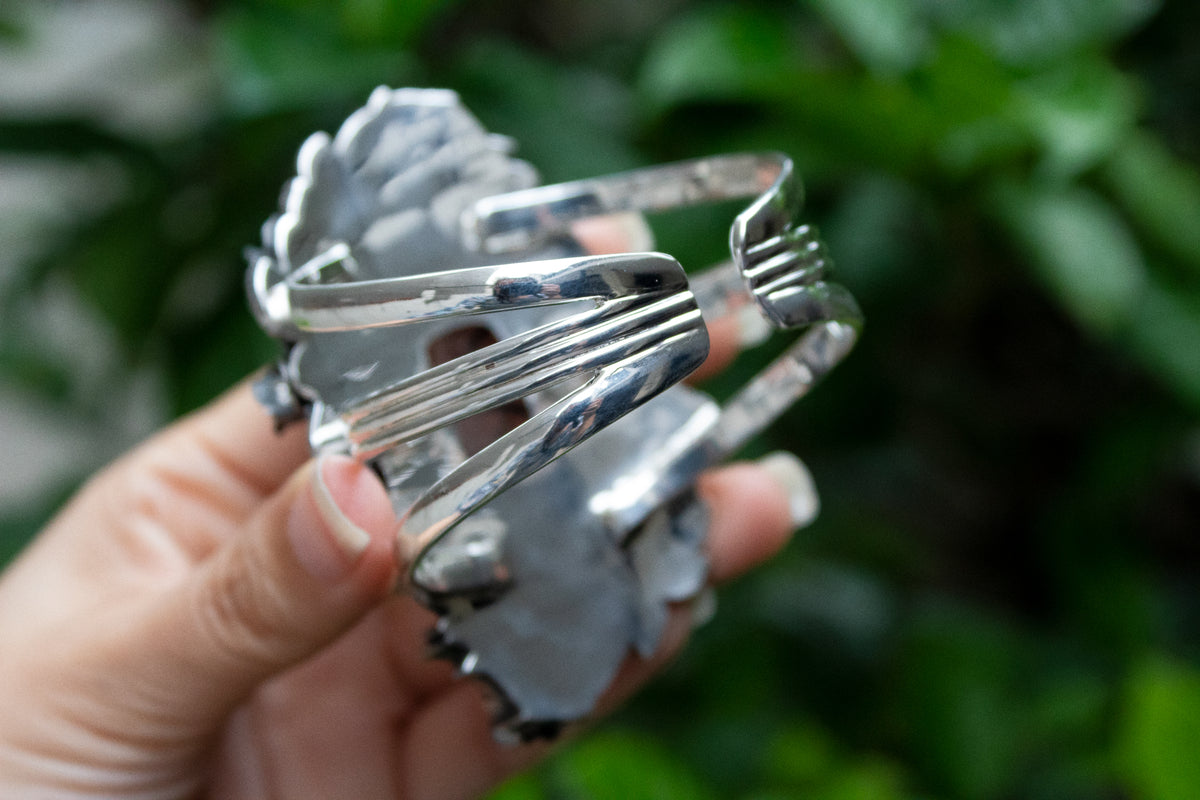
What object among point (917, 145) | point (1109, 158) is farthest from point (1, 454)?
point (1109, 158)

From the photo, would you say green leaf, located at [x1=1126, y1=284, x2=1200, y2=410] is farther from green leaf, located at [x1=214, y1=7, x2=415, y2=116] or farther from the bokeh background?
green leaf, located at [x1=214, y1=7, x2=415, y2=116]

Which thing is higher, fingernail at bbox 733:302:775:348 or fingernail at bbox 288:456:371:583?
fingernail at bbox 288:456:371:583

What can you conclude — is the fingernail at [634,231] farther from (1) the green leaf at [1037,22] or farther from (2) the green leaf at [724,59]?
(1) the green leaf at [1037,22]

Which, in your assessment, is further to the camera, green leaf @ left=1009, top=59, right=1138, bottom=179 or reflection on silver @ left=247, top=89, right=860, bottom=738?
green leaf @ left=1009, top=59, right=1138, bottom=179

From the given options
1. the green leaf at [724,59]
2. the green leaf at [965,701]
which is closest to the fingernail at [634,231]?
the green leaf at [724,59]

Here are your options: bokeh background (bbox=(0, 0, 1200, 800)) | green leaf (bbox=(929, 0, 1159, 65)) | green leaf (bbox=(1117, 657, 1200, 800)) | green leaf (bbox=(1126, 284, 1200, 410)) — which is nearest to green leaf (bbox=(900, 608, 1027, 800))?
bokeh background (bbox=(0, 0, 1200, 800))

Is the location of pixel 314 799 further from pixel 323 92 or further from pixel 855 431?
pixel 855 431
